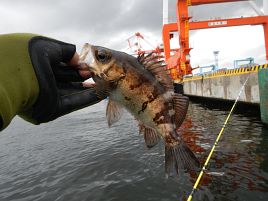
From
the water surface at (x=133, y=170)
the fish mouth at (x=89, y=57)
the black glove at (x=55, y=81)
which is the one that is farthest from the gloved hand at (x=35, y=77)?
the water surface at (x=133, y=170)

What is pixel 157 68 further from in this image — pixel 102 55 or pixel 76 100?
pixel 76 100

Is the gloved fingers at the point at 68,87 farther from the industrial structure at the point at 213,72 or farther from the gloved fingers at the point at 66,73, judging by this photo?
the industrial structure at the point at 213,72

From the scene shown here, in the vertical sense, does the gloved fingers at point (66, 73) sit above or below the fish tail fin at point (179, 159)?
above

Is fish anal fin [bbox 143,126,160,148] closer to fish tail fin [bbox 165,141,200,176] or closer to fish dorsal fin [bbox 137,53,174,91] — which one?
fish tail fin [bbox 165,141,200,176]

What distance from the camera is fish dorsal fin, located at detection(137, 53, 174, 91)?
2.21 m

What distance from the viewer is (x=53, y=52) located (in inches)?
76.3

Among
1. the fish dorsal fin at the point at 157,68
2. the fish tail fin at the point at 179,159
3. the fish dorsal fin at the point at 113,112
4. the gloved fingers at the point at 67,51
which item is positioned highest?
the gloved fingers at the point at 67,51

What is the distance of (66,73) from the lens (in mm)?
2234

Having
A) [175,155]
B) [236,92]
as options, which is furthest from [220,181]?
[236,92]

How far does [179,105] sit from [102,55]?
855mm

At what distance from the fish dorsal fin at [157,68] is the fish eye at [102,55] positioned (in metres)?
0.31

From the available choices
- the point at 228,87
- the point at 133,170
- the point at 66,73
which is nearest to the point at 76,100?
the point at 66,73

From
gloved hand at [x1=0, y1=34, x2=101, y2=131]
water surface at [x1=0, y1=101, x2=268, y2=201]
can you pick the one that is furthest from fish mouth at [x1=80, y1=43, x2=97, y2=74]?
water surface at [x1=0, y1=101, x2=268, y2=201]

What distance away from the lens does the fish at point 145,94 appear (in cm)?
205
